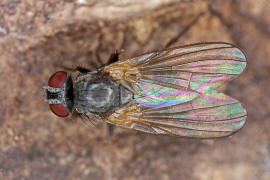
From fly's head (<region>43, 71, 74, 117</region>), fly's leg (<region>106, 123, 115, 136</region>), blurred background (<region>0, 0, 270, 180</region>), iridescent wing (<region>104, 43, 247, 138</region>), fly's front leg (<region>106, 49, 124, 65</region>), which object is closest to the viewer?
iridescent wing (<region>104, 43, 247, 138</region>)

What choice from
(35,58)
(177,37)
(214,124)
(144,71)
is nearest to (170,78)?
(144,71)

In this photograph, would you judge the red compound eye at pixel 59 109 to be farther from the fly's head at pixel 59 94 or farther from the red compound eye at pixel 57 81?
the red compound eye at pixel 57 81

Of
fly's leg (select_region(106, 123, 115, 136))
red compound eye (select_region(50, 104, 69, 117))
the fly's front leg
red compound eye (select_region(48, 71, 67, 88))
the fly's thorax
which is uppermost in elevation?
the fly's front leg

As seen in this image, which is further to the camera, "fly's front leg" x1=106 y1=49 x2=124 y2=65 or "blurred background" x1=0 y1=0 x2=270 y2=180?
"fly's front leg" x1=106 y1=49 x2=124 y2=65

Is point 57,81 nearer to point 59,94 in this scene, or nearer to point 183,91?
point 59,94

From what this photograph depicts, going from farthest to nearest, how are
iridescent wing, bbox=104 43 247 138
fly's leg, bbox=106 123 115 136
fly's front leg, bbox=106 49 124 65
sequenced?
fly's leg, bbox=106 123 115 136 < fly's front leg, bbox=106 49 124 65 < iridescent wing, bbox=104 43 247 138

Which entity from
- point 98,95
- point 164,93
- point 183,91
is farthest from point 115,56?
point 183,91

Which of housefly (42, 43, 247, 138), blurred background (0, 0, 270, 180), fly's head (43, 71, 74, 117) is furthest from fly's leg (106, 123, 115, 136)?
fly's head (43, 71, 74, 117)

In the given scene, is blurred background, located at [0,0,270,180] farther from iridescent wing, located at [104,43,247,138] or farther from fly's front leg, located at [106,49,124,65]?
iridescent wing, located at [104,43,247,138]
